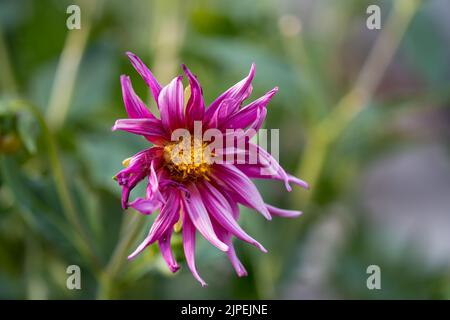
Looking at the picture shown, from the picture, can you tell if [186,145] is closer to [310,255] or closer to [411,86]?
[310,255]

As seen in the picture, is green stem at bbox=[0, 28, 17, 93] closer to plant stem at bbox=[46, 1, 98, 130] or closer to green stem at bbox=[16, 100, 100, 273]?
plant stem at bbox=[46, 1, 98, 130]

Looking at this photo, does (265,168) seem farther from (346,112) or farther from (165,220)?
(346,112)

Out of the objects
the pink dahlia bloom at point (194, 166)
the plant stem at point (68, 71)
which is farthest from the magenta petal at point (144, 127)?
the plant stem at point (68, 71)

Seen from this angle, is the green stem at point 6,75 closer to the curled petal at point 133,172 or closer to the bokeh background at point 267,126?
the bokeh background at point 267,126

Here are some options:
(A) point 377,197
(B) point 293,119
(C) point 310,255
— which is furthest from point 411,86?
(C) point 310,255

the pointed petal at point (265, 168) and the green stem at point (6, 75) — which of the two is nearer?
the pointed petal at point (265, 168)
